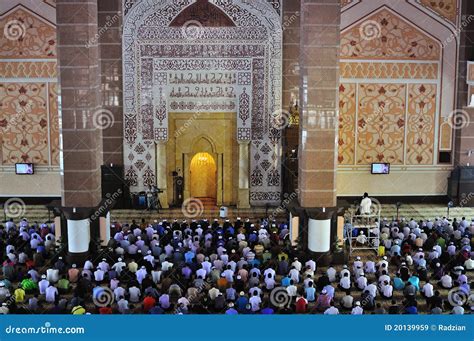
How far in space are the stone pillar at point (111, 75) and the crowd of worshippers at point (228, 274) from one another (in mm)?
3060

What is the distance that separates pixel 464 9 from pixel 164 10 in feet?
24.7

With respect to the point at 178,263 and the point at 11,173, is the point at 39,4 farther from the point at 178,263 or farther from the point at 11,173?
the point at 178,263

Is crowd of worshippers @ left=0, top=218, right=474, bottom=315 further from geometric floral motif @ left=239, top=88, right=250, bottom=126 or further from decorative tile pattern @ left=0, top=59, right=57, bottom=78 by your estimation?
decorative tile pattern @ left=0, top=59, right=57, bottom=78

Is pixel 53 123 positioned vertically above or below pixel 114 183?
above

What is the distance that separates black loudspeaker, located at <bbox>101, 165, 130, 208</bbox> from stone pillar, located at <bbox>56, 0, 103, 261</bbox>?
389 centimetres

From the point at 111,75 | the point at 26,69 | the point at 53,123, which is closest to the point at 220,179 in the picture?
the point at 111,75

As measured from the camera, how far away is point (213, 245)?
13.9m

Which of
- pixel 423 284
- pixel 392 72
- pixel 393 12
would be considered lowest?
pixel 423 284

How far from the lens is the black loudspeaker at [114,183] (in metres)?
17.8

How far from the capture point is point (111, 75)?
57.9ft

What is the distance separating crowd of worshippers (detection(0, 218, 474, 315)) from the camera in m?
11.0

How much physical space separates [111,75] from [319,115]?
652 centimetres

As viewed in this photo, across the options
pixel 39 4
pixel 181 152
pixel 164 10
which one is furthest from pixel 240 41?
pixel 39 4

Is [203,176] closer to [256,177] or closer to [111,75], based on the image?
[256,177]
